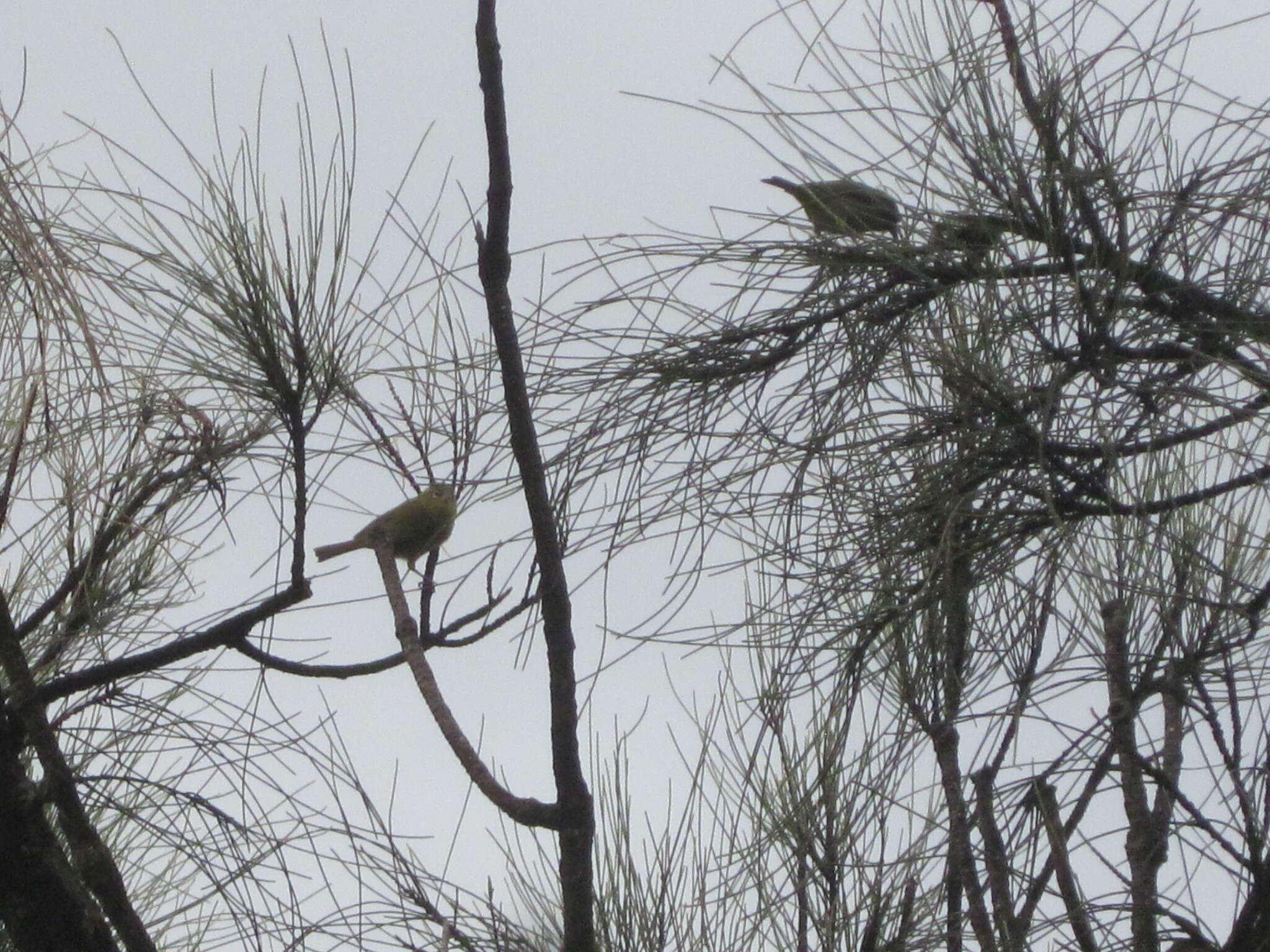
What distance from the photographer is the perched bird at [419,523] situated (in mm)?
1216

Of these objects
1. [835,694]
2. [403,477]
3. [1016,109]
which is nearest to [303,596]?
[403,477]

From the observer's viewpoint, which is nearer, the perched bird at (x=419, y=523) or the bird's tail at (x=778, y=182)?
the perched bird at (x=419, y=523)

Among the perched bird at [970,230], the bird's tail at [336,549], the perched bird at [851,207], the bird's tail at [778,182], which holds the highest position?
the bird's tail at [778,182]

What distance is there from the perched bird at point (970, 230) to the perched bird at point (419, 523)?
495 millimetres

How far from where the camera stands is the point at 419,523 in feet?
4.21

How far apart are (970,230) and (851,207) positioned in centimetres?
11

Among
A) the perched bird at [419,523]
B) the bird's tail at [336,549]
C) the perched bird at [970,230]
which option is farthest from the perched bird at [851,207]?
the bird's tail at [336,549]

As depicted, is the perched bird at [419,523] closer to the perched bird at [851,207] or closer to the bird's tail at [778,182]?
the perched bird at [851,207]

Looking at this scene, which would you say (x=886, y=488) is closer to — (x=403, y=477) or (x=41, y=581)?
(x=403, y=477)

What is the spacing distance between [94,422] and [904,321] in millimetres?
794

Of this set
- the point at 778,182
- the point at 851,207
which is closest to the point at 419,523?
the point at 851,207

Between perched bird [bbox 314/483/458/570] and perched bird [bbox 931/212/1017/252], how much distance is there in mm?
495

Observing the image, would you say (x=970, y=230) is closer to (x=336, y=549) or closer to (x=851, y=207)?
(x=851, y=207)

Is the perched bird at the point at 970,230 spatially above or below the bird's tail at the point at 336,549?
below
